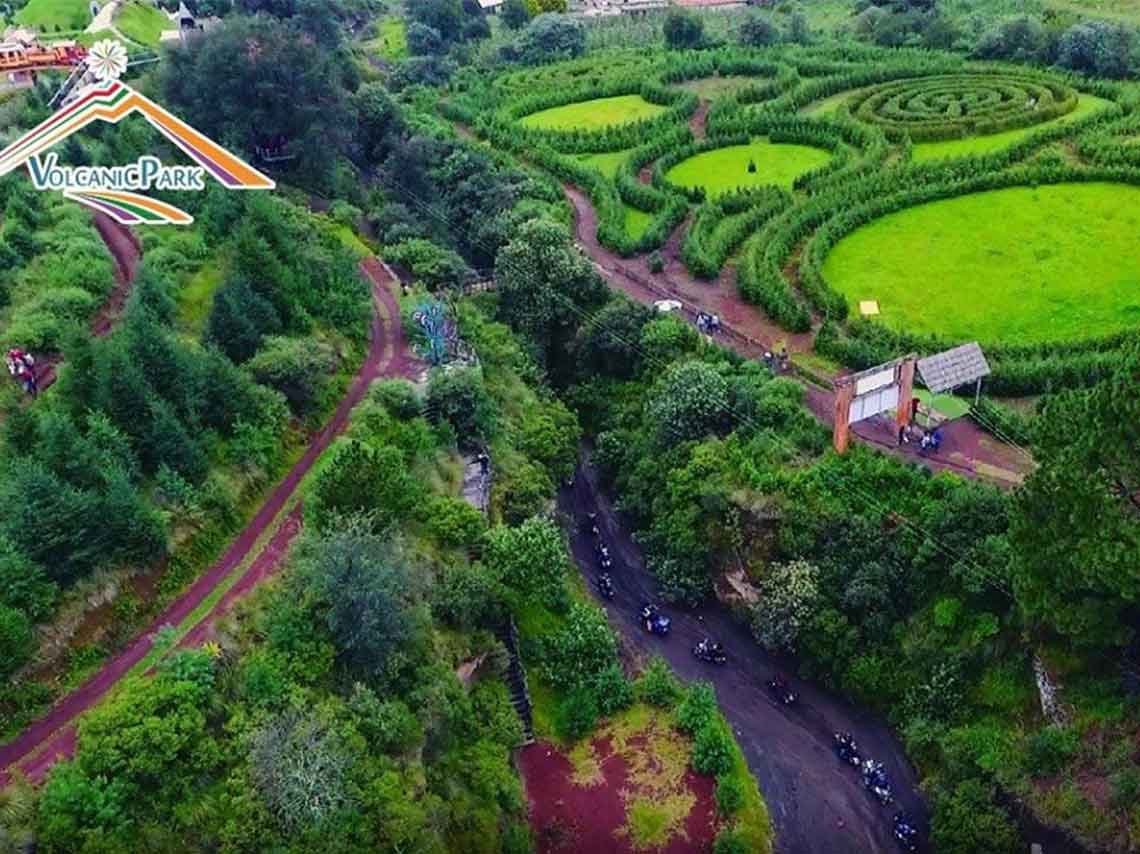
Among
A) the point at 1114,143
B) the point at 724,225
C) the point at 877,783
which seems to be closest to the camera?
the point at 877,783

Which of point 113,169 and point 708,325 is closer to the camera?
point 113,169

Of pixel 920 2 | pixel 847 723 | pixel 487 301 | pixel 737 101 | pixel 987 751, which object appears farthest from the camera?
pixel 920 2

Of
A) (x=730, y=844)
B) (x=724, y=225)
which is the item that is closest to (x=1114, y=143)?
(x=724, y=225)

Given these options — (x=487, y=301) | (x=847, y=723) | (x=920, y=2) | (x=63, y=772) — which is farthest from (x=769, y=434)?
(x=920, y=2)

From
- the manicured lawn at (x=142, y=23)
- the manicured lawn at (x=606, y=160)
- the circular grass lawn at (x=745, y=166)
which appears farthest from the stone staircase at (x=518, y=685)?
the manicured lawn at (x=142, y=23)

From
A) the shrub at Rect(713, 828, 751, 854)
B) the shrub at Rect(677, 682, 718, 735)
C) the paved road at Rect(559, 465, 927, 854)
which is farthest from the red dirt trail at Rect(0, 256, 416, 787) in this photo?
the shrub at Rect(713, 828, 751, 854)

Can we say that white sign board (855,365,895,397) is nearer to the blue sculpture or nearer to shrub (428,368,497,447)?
shrub (428,368,497,447)

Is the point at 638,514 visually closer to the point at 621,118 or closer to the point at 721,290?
the point at 721,290

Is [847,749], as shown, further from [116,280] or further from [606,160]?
[606,160]
